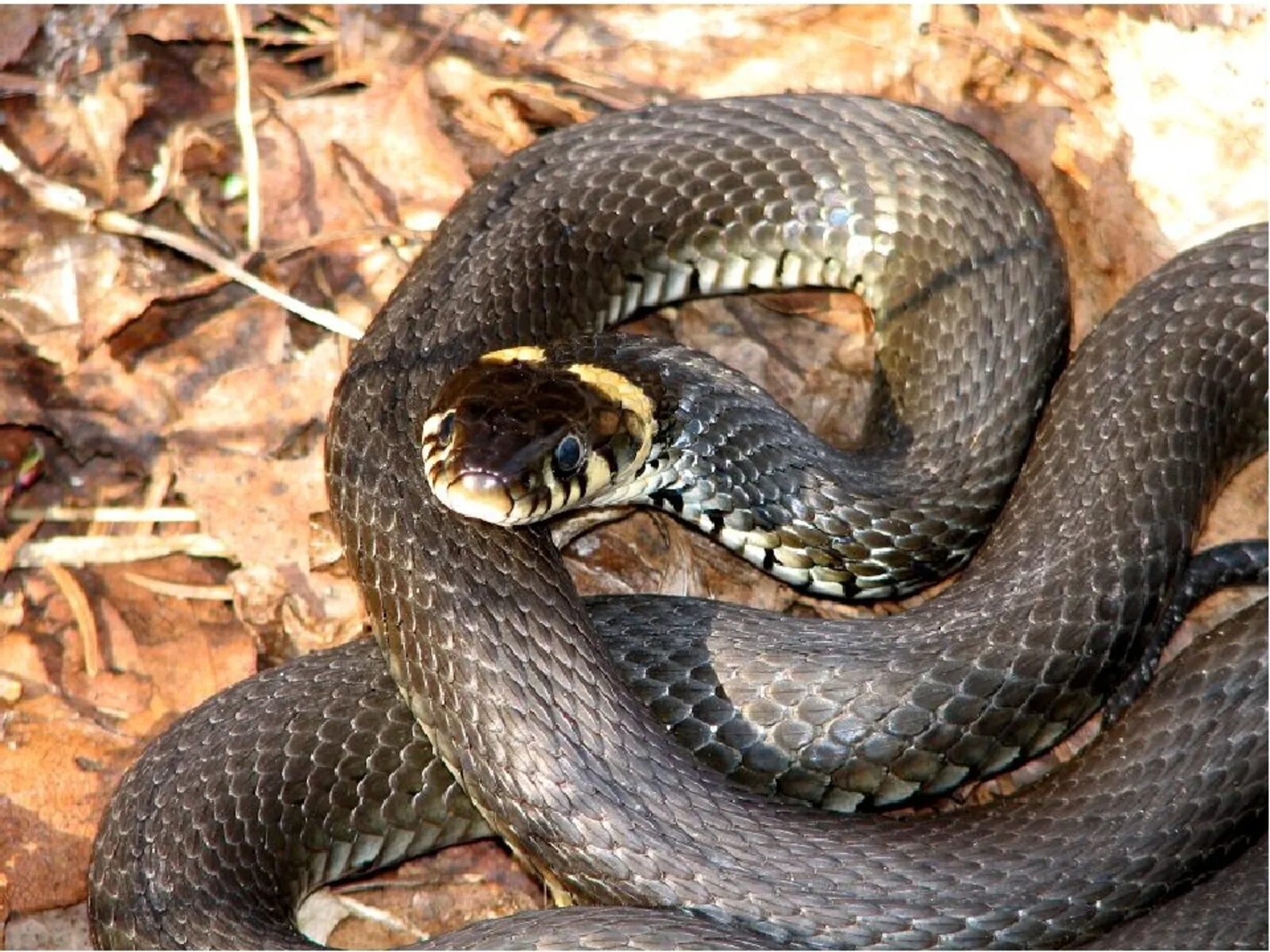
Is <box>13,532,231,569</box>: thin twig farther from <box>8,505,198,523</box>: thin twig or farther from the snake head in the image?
the snake head

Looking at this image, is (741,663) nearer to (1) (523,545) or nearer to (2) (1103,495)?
(1) (523,545)

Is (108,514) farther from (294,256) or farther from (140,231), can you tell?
(294,256)

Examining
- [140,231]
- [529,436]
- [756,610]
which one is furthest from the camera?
[140,231]

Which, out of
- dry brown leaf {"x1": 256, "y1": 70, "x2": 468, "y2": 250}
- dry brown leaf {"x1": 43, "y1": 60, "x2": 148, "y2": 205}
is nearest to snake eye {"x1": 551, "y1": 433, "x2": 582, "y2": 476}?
dry brown leaf {"x1": 256, "y1": 70, "x2": 468, "y2": 250}

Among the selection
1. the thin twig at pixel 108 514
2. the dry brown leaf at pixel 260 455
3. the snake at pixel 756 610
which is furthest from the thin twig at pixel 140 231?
the thin twig at pixel 108 514

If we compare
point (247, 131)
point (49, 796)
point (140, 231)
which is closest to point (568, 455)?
point (49, 796)
